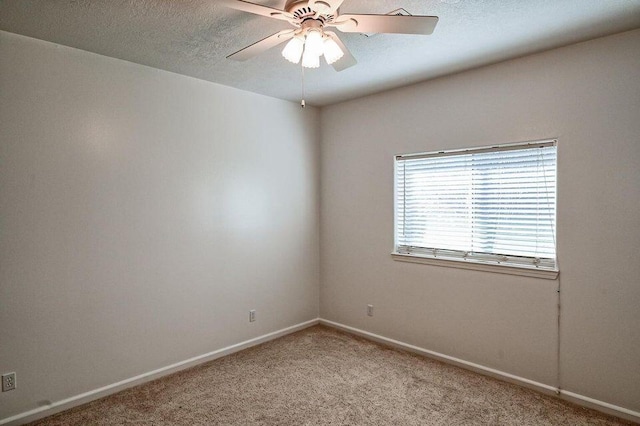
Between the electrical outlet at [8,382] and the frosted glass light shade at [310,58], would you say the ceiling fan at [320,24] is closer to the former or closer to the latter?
the frosted glass light shade at [310,58]

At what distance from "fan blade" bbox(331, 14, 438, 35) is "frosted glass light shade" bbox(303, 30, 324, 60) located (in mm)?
103

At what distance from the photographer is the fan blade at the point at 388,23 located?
169 cm

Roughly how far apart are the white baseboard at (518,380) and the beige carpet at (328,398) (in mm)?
56

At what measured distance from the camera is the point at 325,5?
167cm

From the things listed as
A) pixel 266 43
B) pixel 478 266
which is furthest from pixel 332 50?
pixel 478 266

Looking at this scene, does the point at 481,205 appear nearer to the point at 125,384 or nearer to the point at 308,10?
the point at 308,10

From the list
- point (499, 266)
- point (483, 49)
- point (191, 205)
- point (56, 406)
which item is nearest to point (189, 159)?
point (191, 205)

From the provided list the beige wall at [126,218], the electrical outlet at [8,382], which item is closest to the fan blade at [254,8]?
the beige wall at [126,218]

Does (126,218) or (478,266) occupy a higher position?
(126,218)

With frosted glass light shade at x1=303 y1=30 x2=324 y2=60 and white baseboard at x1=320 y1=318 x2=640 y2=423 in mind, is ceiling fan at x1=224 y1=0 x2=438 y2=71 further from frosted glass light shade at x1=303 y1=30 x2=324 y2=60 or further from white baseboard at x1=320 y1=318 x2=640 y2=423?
white baseboard at x1=320 y1=318 x2=640 y2=423

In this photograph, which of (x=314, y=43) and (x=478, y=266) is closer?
(x=314, y=43)

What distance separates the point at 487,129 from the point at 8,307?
3.73 meters

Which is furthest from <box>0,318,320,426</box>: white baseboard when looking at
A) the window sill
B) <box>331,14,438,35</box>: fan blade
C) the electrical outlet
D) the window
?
<box>331,14,438,35</box>: fan blade

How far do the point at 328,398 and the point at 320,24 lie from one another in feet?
8.19
